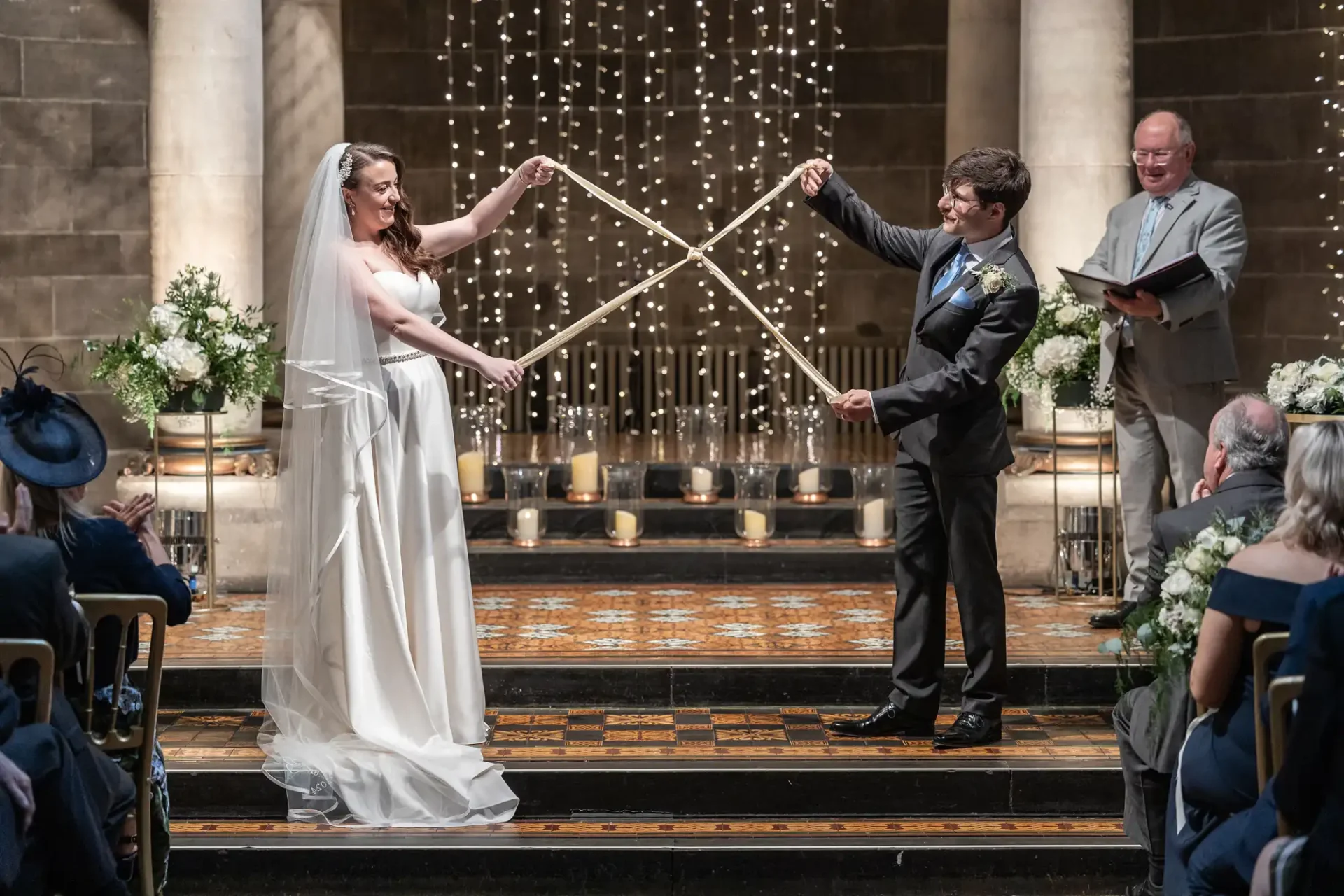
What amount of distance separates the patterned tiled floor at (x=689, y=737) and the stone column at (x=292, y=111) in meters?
4.08

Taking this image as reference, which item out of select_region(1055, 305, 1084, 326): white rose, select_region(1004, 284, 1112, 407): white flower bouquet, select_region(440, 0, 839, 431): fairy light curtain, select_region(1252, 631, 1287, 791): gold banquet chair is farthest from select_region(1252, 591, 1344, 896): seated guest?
select_region(440, 0, 839, 431): fairy light curtain

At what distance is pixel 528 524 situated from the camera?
8.41 metres

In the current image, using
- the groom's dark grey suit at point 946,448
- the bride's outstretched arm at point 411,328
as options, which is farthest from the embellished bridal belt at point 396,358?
the groom's dark grey suit at point 946,448

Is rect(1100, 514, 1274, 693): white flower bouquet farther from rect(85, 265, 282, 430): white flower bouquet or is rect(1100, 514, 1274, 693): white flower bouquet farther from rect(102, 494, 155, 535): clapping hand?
rect(85, 265, 282, 430): white flower bouquet

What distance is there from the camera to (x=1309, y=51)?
385 inches

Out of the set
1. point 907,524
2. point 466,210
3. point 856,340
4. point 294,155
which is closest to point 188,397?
point 294,155

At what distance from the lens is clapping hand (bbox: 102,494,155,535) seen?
13.8 feet

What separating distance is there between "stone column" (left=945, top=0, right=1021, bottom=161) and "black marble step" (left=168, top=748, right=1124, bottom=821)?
511cm

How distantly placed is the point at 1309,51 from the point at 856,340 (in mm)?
3550

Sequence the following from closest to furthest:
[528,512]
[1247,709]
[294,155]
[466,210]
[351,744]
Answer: [1247,709]
[351,744]
[528,512]
[294,155]
[466,210]

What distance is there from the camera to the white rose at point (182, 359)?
735cm

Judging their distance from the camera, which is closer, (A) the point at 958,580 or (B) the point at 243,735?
(A) the point at 958,580

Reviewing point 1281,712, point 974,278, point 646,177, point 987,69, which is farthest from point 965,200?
point 646,177

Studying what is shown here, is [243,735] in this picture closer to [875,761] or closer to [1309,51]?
[875,761]
